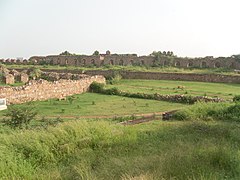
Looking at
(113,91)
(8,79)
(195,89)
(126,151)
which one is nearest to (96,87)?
(113,91)

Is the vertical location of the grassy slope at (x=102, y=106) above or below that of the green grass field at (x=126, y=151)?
below

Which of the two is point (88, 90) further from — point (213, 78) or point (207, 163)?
point (207, 163)

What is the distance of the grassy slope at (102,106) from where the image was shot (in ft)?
47.5

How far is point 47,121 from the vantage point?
12.2 metres

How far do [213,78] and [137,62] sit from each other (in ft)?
66.0

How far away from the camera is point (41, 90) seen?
1848cm

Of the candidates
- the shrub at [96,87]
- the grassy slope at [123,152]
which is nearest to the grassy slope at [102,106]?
the shrub at [96,87]

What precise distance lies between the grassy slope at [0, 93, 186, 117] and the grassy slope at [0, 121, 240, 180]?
4495mm

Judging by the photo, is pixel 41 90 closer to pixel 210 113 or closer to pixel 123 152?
pixel 210 113

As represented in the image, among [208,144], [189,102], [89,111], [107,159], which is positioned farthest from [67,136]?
[189,102]

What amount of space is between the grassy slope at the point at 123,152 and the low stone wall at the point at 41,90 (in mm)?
8652

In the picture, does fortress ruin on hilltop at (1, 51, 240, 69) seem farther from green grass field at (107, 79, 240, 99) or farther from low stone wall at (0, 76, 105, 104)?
low stone wall at (0, 76, 105, 104)

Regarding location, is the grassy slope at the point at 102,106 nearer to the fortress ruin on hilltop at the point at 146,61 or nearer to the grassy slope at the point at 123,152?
the grassy slope at the point at 123,152

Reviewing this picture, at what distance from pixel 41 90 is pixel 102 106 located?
4.22 meters
